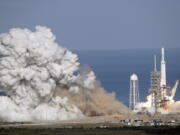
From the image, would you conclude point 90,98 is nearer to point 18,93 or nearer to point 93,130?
point 18,93

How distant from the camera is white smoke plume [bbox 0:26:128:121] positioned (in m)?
116

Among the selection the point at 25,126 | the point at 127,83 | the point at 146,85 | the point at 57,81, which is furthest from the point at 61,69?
the point at 127,83

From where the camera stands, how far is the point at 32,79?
11675cm

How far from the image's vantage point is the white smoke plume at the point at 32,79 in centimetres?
11644

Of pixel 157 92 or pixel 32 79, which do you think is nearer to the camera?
pixel 32 79

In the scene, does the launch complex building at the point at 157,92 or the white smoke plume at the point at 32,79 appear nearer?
the white smoke plume at the point at 32,79

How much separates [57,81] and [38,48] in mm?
4033

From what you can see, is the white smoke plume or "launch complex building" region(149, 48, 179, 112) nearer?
the white smoke plume

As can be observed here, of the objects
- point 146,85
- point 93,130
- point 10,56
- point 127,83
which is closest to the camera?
point 93,130

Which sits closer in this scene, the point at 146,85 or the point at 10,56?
the point at 10,56

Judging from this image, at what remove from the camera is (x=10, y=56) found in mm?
116688

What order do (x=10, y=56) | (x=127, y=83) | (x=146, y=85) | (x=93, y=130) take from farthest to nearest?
(x=127, y=83) → (x=146, y=85) → (x=10, y=56) → (x=93, y=130)

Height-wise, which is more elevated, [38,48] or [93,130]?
[38,48]

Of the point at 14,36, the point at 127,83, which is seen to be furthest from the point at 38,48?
the point at 127,83
